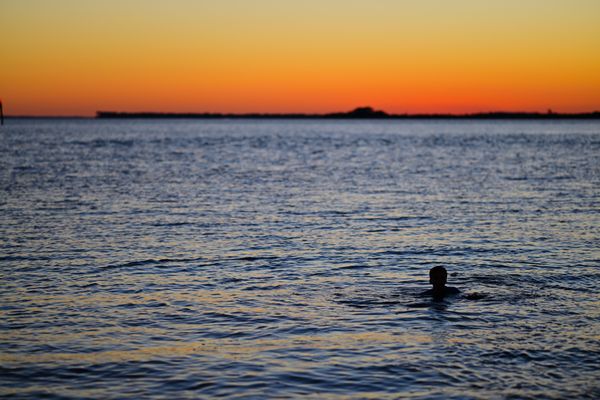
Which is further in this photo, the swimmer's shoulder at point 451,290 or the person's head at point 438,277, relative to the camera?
the swimmer's shoulder at point 451,290

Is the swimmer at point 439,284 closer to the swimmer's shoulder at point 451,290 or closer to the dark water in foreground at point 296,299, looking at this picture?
the swimmer's shoulder at point 451,290

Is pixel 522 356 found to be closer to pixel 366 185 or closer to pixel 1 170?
pixel 366 185

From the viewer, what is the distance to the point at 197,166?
66.4m

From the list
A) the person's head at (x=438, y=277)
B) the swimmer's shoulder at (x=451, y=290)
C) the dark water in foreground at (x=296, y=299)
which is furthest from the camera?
the swimmer's shoulder at (x=451, y=290)

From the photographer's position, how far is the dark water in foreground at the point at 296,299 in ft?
38.1

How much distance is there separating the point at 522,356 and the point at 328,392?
4010mm

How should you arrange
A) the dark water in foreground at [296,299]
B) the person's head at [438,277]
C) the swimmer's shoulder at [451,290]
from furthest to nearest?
the swimmer's shoulder at [451,290] → the person's head at [438,277] → the dark water in foreground at [296,299]

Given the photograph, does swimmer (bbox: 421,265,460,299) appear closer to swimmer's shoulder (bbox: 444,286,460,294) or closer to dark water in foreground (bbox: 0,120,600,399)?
swimmer's shoulder (bbox: 444,286,460,294)

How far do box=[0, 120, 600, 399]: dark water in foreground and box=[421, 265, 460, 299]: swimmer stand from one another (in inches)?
14.3

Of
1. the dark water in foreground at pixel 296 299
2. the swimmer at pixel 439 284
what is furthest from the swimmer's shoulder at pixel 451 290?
the dark water in foreground at pixel 296 299

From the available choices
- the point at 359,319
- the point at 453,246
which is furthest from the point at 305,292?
the point at 453,246

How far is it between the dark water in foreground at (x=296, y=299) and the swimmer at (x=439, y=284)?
364mm

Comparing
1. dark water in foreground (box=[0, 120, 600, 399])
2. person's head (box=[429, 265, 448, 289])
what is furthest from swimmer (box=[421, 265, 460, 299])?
dark water in foreground (box=[0, 120, 600, 399])

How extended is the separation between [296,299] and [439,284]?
346 centimetres
